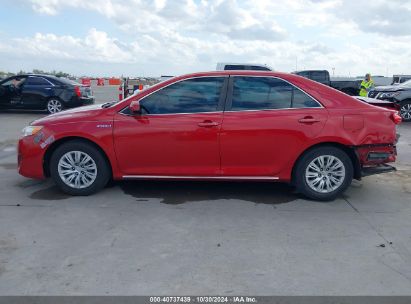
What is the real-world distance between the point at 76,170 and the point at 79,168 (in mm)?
49

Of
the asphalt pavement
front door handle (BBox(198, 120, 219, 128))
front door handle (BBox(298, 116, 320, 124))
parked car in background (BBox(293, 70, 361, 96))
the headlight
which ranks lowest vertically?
the asphalt pavement

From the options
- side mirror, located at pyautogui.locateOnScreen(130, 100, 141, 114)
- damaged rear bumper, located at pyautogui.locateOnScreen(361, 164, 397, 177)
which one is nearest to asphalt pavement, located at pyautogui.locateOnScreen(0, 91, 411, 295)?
damaged rear bumper, located at pyautogui.locateOnScreen(361, 164, 397, 177)

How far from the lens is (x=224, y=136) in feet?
17.3

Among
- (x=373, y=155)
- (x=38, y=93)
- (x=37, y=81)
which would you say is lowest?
(x=373, y=155)

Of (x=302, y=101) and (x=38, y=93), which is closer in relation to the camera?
(x=302, y=101)

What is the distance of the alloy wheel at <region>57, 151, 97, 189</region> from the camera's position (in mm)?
5492

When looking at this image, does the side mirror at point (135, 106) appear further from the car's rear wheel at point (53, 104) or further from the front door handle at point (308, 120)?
the car's rear wheel at point (53, 104)

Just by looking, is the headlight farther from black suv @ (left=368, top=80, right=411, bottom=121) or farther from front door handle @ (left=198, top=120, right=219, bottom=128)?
black suv @ (left=368, top=80, right=411, bottom=121)

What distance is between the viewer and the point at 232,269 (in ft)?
11.8

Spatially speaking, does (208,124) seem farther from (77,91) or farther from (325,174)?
(77,91)

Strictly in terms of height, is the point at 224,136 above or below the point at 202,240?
above

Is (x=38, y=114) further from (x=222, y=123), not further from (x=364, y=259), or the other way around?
(x=364, y=259)

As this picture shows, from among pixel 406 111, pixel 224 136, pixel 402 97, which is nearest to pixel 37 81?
pixel 224 136

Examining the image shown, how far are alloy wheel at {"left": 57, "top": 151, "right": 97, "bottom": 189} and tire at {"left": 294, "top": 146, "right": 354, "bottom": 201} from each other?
269 centimetres
